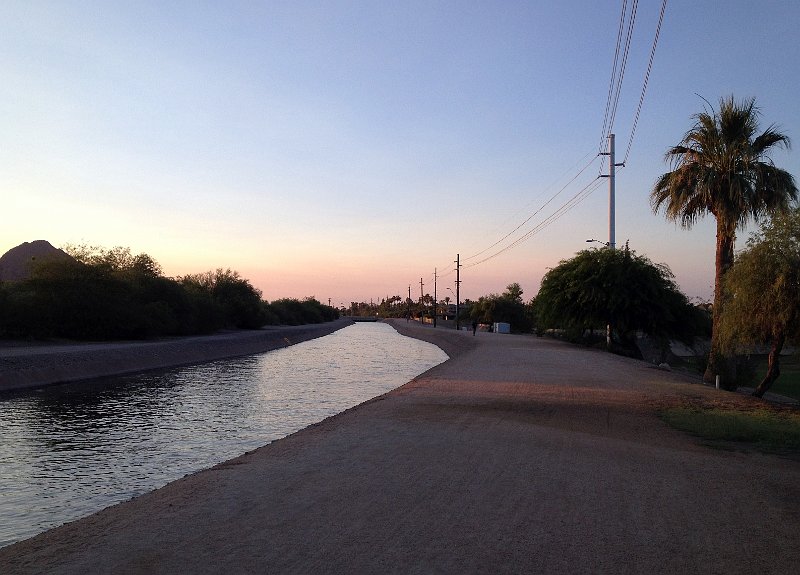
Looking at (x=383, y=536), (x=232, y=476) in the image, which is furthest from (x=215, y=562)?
(x=232, y=476)

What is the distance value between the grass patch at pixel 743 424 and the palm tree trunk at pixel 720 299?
195 inches

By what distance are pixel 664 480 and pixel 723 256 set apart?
55.6 ft

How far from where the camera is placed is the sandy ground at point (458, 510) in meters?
6.17

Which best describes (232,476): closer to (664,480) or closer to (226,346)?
(664,480)

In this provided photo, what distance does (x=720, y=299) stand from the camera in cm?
2184

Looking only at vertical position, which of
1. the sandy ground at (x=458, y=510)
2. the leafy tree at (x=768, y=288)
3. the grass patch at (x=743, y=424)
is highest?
the leafy tree at (x=768, y=288)

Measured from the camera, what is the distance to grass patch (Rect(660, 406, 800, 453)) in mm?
12820

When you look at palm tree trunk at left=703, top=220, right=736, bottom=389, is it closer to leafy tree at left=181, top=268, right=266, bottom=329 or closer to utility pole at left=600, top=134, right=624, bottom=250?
utility pole at left=600, top=134, right=624, bottom=250

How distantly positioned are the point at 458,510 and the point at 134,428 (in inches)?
484

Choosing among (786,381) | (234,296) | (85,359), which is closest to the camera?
(85,359)

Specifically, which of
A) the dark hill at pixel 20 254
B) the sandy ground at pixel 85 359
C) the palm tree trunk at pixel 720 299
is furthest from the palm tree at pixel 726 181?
the dark hill at pixel 20 254

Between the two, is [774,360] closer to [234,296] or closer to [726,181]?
[726,181]

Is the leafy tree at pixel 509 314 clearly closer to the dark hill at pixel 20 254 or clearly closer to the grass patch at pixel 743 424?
the dark hill at pixel 20 254

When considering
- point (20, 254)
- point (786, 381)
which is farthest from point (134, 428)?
point (20, 254)
